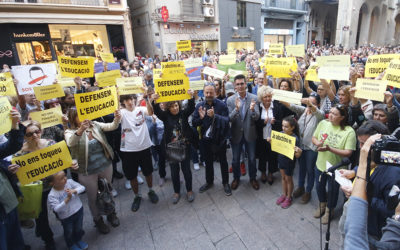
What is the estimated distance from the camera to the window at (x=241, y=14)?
2503cm

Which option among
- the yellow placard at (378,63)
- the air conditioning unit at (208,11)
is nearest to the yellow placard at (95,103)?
the yellow placard at (378,63)

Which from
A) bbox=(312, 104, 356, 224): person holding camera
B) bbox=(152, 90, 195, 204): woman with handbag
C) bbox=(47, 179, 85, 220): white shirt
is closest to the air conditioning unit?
bbox=(152, 90, 195, 204): woman with handbag

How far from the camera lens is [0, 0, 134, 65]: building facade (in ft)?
40.4

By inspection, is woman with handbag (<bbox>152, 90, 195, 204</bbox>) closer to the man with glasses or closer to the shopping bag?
the man with glasses

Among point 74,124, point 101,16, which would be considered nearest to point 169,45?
point 101,16

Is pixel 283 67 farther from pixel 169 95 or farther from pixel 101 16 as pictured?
pixel 101 16

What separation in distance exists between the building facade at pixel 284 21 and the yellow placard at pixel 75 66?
2731 centimetres

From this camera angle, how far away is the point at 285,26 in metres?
30.7

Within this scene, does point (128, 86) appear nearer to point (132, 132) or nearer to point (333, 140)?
point (132, 132)

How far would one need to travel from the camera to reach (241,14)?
2533cm

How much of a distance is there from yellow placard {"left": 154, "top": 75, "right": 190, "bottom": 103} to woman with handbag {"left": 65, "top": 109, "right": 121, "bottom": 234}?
0.73 meters

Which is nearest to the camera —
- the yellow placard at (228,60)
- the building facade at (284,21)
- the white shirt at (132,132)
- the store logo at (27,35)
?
the white shirt at (132,132)

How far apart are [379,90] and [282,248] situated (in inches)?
98.4

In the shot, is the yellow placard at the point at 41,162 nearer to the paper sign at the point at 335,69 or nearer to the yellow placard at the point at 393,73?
the paper sign at the point at 335,69
